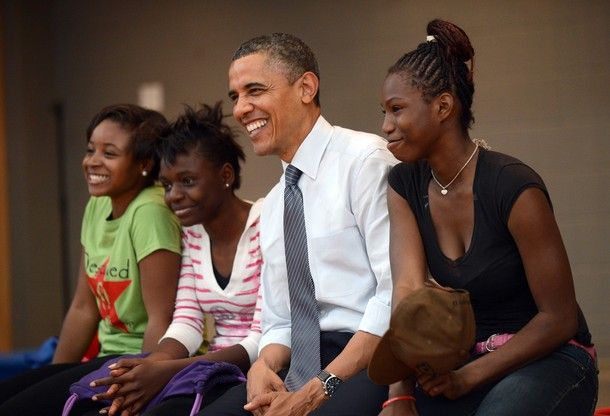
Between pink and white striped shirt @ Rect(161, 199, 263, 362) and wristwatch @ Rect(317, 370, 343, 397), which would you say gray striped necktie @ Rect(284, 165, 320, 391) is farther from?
pink and white striped shirt @ Rect(161, 199, 263, 362)

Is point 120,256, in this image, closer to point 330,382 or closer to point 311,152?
point 311,152

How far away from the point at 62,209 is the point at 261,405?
4.20m

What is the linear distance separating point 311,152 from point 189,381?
3.03 ft

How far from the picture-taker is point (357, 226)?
3.86 m

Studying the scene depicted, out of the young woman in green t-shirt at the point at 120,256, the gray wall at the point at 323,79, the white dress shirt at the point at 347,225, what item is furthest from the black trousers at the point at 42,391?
the gray wall at the point at 323,79

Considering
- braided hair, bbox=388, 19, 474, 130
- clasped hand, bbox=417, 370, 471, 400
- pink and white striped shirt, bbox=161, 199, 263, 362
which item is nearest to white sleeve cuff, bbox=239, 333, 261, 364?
pink and white striped shirt, bbox=161, 199, 263, 362

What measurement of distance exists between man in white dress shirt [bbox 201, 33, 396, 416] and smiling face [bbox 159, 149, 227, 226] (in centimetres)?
31

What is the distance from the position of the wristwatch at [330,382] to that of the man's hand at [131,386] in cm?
76

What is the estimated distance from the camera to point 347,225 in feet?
12.6

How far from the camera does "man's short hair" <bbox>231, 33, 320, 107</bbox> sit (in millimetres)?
4055

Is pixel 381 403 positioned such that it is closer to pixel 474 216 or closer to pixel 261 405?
pixel 261 405

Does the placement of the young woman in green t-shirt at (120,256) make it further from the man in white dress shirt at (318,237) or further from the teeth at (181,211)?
the man in white dress shirt at (318,237)

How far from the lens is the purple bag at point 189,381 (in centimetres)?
394

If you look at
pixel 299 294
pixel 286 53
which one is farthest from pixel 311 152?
pixel 299 294
